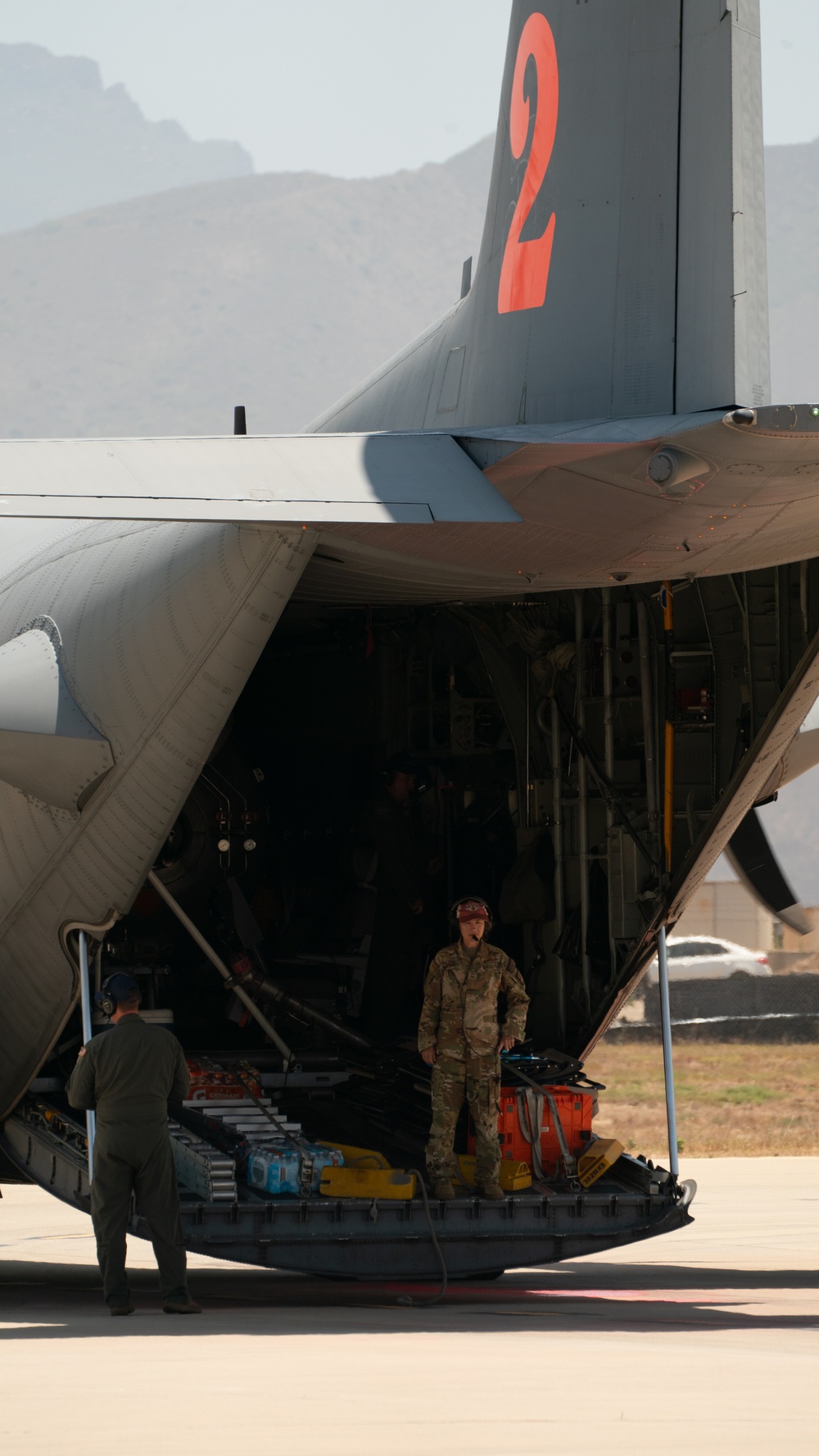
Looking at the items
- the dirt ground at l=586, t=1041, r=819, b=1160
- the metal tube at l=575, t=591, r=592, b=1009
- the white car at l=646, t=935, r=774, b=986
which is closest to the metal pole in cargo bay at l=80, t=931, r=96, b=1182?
the metal tube at l=575, t=591, r=592, b=1009

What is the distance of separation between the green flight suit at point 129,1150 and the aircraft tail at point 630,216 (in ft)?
12.2

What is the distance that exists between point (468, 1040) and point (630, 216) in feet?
14.4

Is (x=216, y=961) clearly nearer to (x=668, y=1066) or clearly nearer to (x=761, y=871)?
(x=668, y=1066)

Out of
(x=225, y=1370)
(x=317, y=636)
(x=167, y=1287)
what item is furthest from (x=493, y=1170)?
(x=317, y=636)

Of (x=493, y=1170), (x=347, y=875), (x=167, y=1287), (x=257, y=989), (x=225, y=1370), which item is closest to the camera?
(x=225, y=1370)

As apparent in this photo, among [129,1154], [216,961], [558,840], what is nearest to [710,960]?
[558,840]

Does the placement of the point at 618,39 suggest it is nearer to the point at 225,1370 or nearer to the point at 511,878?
the point at 511,878

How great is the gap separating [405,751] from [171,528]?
349 cm

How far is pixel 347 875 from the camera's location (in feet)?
39.8

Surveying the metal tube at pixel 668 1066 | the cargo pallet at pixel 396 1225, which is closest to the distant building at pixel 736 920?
the metal tube at pixel 668 1066

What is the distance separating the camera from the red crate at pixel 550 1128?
10227 mm

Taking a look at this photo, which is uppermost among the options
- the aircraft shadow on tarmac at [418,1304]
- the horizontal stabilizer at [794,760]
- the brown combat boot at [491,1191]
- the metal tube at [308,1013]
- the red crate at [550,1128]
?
the horizontal stabilizer at [794,760]

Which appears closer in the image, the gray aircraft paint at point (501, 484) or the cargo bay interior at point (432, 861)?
the gray aircraft paint at point (501, 484)

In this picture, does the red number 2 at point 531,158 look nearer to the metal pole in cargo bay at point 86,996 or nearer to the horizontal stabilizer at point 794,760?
the horizontal stabilizer at point 794,760
